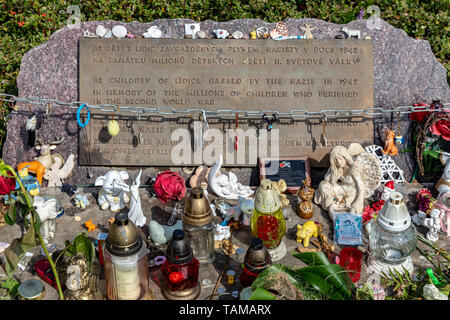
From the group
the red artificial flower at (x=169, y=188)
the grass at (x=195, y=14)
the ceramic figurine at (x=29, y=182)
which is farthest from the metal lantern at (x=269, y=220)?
the grass at (x=195, y=14)

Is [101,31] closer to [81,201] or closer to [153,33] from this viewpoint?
[153,33]

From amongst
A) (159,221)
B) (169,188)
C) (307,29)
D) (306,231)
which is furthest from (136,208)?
(307,29)

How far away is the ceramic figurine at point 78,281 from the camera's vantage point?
14.7ft

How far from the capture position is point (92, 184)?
6.43 meters

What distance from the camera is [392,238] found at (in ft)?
15.9

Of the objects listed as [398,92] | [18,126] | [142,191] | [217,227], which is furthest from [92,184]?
[398,92]

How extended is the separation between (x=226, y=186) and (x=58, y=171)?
2.09 metres

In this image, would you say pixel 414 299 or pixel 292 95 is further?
pixel 292 95

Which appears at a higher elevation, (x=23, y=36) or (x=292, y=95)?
(x=23, y=36)

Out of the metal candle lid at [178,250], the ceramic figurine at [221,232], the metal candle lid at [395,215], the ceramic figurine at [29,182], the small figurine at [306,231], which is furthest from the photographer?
the ceramic figurine at [29,182]

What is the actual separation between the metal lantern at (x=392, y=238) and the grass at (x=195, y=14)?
4.13 metres

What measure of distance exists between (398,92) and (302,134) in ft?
4.21

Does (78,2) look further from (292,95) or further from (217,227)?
(217,227)

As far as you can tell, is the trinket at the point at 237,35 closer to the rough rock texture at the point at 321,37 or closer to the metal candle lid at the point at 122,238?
the rough rock texture at the point at 321,37
